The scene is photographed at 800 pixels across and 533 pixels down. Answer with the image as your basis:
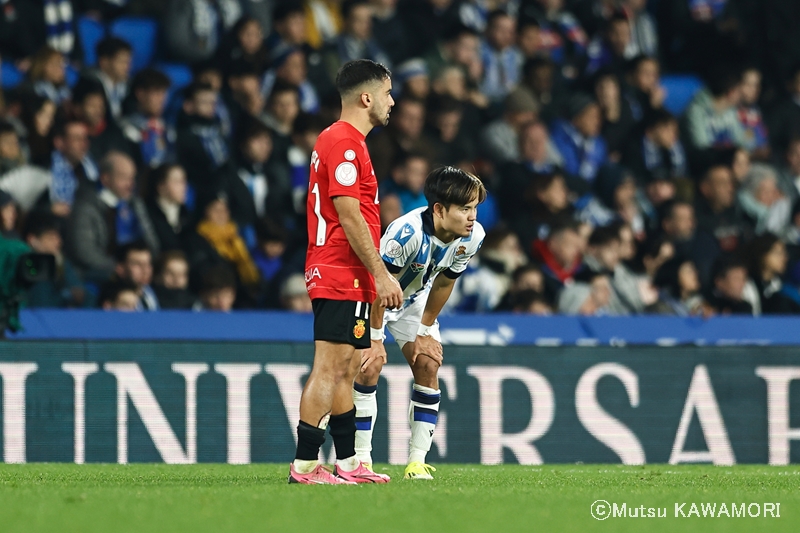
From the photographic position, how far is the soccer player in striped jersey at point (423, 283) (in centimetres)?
731

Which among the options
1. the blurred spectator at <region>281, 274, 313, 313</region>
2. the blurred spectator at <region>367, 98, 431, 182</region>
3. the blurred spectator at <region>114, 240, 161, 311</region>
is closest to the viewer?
the blurred spectator at <region>114, 240, 161, 311</region>

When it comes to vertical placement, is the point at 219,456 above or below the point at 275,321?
below

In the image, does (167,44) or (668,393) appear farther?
(167,44)

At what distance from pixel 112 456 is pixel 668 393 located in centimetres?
418

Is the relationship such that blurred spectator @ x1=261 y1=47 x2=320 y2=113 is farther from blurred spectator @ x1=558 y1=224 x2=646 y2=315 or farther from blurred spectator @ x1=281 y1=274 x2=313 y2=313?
blurred spectator @ x1=558 y1=224 x2=646 y2=315

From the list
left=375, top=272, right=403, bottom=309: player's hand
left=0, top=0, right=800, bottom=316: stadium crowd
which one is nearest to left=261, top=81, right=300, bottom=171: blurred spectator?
left=0, top=0, right=800, bottom=316: stadium crowd

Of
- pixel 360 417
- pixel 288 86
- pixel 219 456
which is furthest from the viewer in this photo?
pixel 288 86

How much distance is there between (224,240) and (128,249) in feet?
3.37

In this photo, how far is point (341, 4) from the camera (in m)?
14.9

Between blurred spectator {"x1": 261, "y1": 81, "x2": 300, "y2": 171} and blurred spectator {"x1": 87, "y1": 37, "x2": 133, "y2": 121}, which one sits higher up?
blurred spectator {"x1": 87, "y1": 37, "x2": 133, "y2": 121}

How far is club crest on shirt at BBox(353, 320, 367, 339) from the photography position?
6.65 m

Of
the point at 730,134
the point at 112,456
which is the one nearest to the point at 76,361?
the point at 112,456

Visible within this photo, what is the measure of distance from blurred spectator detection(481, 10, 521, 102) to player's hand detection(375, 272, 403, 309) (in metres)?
8.70

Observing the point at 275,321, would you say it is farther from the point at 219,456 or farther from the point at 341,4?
the point at 341,4
